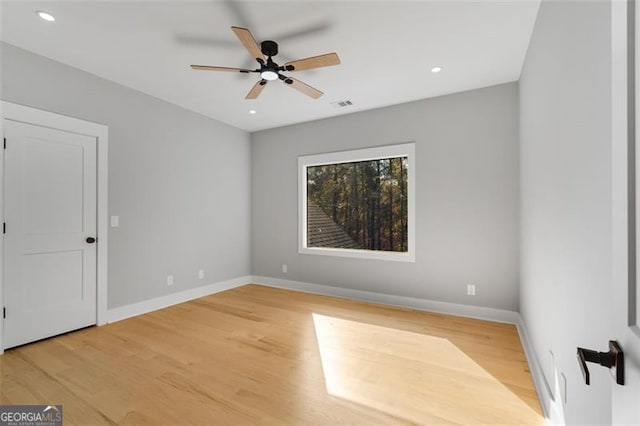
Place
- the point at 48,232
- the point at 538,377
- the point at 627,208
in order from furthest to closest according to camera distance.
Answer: the point at 48,232 → the point at 538,377 → the point at 627,208

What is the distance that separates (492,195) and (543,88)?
157 cm

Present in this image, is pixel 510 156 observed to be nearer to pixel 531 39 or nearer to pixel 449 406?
pixel 531 39

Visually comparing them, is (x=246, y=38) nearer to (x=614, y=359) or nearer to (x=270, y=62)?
(x=270, y=62)

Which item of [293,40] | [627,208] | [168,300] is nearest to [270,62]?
[293,40]

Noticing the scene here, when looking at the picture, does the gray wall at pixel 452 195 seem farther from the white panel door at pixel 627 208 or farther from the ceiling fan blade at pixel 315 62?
the white panel door at pixel 627 208

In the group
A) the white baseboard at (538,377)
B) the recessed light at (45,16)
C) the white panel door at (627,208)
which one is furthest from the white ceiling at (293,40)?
the white baseboard at (538,377)

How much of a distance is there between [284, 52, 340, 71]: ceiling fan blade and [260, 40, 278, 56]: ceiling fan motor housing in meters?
0.23

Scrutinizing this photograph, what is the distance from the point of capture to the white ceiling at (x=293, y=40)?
2.08m

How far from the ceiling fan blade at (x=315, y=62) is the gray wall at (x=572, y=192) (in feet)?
4.56

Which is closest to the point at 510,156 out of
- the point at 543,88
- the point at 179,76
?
the point at 543,88

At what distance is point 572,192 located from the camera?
134 cm

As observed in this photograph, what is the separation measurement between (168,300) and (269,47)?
3386 millimetres

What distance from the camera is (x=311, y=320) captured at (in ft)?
10.8

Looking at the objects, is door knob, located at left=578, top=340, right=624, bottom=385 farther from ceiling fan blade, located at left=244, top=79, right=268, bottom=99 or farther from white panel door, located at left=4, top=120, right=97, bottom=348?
white panel door, located at left=4, top=120, right=97, bottom=348
